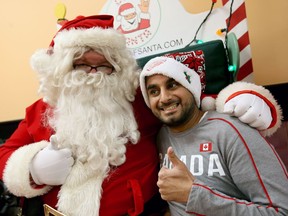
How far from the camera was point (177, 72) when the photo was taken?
118 centimetres

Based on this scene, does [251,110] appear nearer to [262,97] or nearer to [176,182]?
[262,97]

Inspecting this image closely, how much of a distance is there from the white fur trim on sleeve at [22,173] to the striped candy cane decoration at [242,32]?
114cm

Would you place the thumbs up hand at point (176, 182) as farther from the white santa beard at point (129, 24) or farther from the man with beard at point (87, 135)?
the white santa beard at point (129, 24)

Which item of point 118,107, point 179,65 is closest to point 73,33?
point 118,107

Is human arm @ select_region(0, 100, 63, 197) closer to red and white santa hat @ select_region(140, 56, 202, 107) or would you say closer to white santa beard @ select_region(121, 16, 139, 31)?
red and white santa hat @ select_region(140, 56, 202, 107)

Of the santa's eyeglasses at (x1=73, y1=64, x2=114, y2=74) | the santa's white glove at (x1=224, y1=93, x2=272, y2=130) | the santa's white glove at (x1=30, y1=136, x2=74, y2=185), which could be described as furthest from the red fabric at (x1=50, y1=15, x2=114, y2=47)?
the santa's white glove at (x1=224, y1=93, x2=272, y2=130)

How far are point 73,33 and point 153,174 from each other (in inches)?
30.2

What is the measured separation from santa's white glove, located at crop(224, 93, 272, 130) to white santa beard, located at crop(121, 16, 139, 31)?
925mm

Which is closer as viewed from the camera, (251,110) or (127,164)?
(251,110)

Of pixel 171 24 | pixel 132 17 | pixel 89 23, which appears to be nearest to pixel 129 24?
pixel 132 17

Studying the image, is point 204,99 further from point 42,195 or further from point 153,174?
point 42,195

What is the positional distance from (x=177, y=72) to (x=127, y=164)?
1.52ft

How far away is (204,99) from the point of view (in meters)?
1.32

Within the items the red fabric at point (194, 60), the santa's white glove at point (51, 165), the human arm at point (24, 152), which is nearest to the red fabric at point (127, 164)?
the human arm at point (24, 152)
